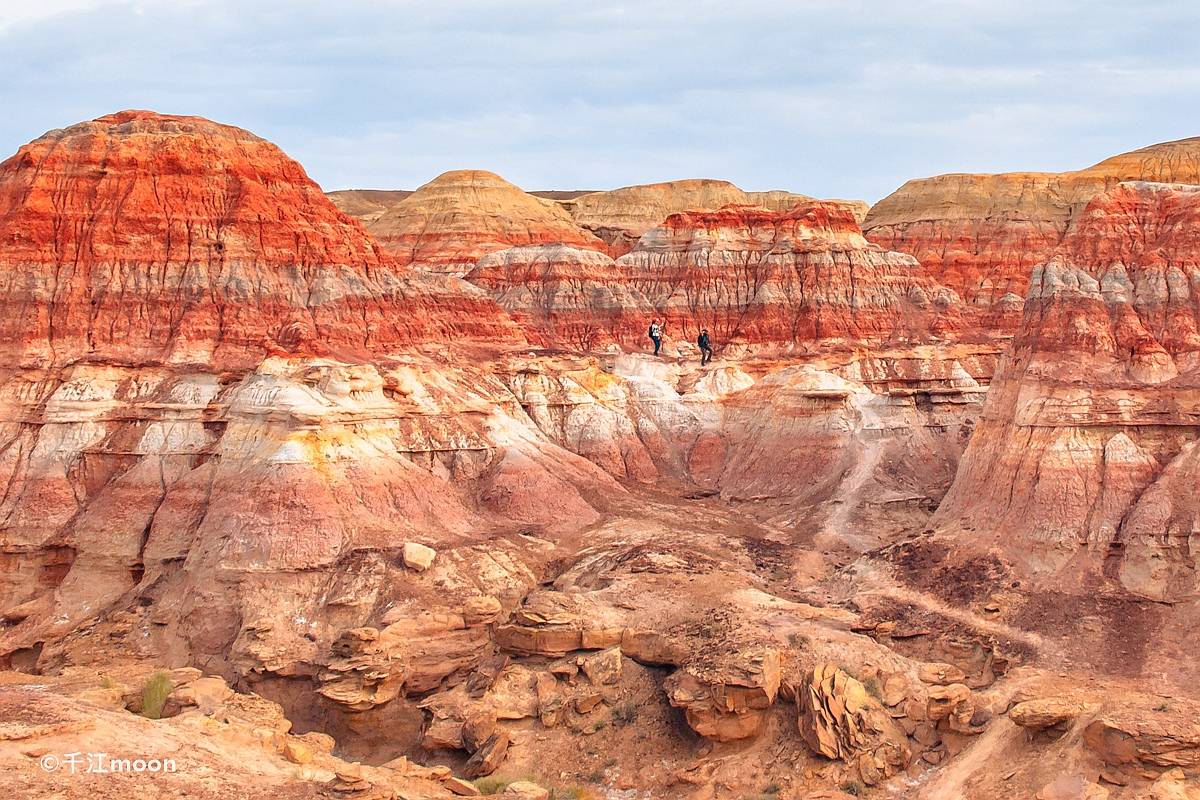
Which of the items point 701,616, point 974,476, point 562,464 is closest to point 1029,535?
point 974,476

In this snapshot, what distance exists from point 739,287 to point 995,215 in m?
41.8

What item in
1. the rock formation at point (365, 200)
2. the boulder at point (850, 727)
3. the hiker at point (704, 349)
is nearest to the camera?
the boulder at point (850, 727)

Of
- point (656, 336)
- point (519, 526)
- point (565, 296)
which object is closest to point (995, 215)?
point (656, 336)

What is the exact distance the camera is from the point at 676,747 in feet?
85.4

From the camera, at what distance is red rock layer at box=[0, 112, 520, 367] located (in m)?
40.0

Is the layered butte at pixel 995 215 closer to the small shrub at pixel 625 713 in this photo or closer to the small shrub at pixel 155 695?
the small shrub at pixel 625 713

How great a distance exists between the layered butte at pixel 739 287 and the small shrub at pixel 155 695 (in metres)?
31.4

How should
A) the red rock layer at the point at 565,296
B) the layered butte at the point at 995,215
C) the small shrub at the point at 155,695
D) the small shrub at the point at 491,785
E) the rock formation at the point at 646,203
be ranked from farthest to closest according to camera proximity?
the rock formation at the point at 646,203, the layered butte at the point at 995,215, the red rock layer at the point at 565,296, the small shrub at the point at 155,695, the small shrub at the point at 491,785

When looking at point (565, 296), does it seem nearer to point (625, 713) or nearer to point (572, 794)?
point (625, 713)

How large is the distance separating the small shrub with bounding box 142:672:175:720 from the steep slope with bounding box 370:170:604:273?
2399 inches

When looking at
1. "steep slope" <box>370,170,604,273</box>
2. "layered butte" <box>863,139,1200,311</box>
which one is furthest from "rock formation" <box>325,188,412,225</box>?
"layered butte" <box>863,139,1200,311</box>

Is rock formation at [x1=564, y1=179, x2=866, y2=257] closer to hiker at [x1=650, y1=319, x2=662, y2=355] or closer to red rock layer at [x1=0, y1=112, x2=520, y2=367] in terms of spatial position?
hiker at [x1=650, y1=319, x2=662, y2=355]

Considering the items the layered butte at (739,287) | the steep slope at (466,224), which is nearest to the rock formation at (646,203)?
the steep slope at (466,224)

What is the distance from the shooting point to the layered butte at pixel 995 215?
278 feet
